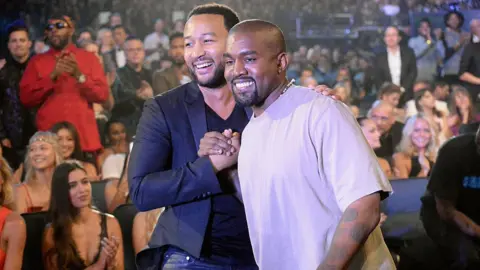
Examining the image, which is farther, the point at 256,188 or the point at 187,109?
the point at 187,109

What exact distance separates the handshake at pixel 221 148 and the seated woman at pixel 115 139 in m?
2.55

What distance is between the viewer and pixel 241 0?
A: 4.75m

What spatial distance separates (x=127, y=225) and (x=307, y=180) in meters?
3.04

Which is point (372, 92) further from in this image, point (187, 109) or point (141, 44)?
point (187, 109)

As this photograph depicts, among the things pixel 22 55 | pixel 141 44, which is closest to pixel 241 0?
pixel 141 44

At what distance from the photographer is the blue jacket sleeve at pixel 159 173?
6.59ft

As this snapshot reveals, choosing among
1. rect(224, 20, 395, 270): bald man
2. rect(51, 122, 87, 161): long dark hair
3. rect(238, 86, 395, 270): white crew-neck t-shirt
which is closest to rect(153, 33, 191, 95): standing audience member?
rect(51, 122, 87, 161): long dark hair

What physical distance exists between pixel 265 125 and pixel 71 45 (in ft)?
9.60

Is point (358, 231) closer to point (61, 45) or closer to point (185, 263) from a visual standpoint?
point (185, 263)

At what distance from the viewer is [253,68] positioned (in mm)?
1793

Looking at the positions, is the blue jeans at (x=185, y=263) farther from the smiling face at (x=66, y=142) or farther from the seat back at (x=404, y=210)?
the seat back at (x=404, y=210)

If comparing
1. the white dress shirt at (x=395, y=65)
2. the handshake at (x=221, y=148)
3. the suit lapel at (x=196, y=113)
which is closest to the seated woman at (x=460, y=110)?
the white dress shirt at (x=395, y=65)

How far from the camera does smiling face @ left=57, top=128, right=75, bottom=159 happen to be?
A: 14.3 feet

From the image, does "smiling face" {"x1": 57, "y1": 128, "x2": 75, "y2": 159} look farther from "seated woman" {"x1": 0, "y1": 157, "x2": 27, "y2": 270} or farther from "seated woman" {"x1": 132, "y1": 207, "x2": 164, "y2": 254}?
"seated woman" {"x1": 132, "y1": 207, "x2": 164, "y2": 254}
